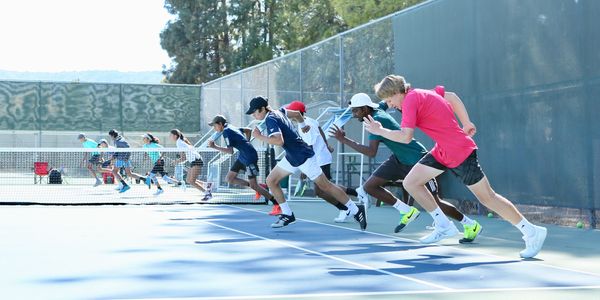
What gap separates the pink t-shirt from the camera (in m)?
8.10

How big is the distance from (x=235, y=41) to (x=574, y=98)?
39.6m

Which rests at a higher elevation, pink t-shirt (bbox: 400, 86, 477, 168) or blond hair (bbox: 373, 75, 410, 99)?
blond hair (bbox: 373, 75, 410, 99)

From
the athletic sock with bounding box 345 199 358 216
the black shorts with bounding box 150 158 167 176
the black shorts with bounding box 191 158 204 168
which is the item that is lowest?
the athletic sock with bounding box 345 199 358 216

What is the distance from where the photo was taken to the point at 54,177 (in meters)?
28.8

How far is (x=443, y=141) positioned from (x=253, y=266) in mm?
2039

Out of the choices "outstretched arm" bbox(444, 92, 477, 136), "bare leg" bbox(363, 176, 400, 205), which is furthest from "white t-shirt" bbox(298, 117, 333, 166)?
"outstretched arm" bbox(444, 92, 477, 136)

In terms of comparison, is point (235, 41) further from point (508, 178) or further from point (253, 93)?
point (508, 178)

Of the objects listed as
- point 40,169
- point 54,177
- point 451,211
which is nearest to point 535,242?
point 451,211

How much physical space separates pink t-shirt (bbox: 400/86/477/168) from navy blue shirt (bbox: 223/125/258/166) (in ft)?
23.5

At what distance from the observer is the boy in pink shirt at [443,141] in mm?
7980

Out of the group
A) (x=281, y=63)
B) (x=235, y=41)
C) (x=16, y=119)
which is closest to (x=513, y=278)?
(x=281, y=63)

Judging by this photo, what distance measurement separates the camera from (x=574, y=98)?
11.6 metres

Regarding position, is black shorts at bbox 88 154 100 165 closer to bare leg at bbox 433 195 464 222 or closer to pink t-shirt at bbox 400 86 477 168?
bare leg at bbox 433 195 464 222

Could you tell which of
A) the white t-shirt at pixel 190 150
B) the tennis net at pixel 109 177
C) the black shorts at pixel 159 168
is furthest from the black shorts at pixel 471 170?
the black shorts at pixel 159 168
